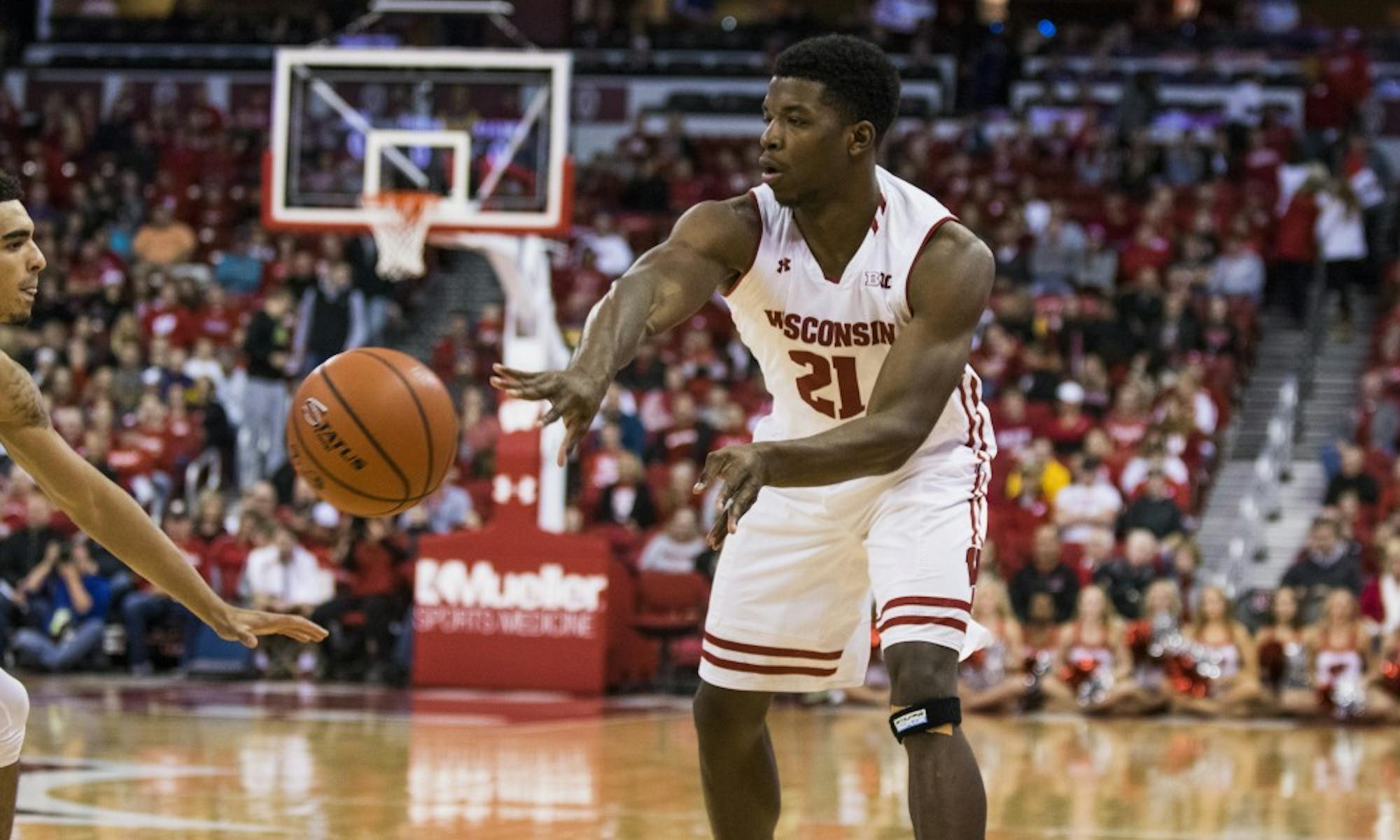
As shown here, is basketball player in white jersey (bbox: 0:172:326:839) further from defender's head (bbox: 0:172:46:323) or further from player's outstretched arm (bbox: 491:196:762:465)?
player's outstretched arm (bbox: 491:196:762:465)

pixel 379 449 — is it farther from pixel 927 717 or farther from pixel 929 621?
pixel 927 717

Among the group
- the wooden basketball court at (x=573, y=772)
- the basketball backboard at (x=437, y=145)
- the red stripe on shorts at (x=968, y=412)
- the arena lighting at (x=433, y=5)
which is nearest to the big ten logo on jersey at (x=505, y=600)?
the wooden basketball court at (x=573, y=772)

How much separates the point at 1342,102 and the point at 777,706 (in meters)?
10.4

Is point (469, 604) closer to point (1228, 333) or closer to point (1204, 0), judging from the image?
point (1228, 333)

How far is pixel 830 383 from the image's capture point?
538 cm

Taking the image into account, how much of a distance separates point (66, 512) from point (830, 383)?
195 centimetres

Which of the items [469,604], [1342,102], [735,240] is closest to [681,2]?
[1342,102]

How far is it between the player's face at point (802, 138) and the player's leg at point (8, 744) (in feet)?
7.24

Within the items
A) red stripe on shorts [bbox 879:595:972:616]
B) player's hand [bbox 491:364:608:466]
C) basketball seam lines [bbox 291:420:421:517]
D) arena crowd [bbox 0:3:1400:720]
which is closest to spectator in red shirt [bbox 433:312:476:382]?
arena crowd [bbox 0:3:1400:720]

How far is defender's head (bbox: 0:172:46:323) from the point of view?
483 centimetres

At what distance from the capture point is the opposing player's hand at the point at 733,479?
439cm

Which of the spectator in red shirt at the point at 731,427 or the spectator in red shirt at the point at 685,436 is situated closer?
the spectator in red shirt at the point at 731,427

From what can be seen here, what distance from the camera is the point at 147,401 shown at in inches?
668

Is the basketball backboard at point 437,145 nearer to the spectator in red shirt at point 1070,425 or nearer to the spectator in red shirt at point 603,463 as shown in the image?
the spectator in red shirt at point 603,463
